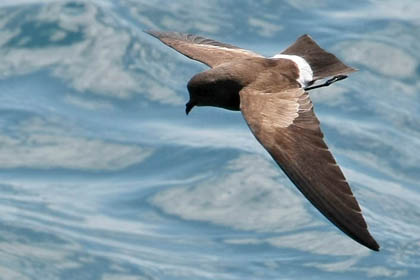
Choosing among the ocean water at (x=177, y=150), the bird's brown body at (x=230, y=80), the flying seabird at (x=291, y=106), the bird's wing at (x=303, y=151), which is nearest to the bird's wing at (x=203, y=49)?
the flying seabird at (x=291, y=106)

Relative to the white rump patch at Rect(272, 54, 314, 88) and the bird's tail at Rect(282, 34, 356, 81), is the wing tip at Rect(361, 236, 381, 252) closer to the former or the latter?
the white rump patch at Rect(272, 54, 314, 88)

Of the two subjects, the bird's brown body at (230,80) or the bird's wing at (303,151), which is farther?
the bird's brown body at (230,80)

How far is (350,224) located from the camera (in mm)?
6305

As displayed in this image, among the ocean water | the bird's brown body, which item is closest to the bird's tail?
the bird's brown body

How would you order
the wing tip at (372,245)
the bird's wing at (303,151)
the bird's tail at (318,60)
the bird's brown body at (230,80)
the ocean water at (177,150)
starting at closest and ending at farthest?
the wing tip at (372,245) → the bird's wing at (303,151) → the bird's brown body at (230,80) → the bird's tail at (318,60) → the ocean water at (177,150)

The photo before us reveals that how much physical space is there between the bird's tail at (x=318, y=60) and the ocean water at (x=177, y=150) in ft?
10.1

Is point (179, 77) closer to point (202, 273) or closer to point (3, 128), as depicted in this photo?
point (3, 128)

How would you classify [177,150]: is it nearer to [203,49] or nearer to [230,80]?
[203,49]

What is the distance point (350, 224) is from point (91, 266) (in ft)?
16.1

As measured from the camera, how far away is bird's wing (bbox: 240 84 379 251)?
6383 millimetres

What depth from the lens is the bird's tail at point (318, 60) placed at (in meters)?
7.88

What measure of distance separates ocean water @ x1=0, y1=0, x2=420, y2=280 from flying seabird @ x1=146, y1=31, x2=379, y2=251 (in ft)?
10.0

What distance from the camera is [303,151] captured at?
689 centimetres

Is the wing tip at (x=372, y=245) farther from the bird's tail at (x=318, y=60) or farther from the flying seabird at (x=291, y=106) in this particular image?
the bird's tail at (x=318, y=60)
